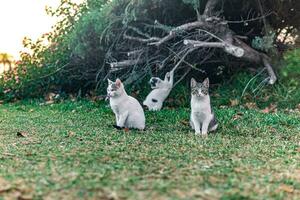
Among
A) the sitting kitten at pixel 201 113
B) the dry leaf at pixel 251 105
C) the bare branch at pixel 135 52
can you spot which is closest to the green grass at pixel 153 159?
the sitting kitten at pixel 201 113

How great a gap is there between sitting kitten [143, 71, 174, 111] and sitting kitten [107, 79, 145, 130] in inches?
70.5

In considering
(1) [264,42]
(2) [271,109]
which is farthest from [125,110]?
(1) [264,42]

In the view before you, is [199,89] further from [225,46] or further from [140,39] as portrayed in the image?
[140,39]

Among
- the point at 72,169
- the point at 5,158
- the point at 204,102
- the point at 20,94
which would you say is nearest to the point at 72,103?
the point at 20,94

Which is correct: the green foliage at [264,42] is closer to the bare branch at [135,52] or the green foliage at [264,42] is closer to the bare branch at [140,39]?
the bare branch at [140,39]

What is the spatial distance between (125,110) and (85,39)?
3.49 metres

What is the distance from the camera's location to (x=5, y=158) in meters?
3.56

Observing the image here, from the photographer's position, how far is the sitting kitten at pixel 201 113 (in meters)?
4.96

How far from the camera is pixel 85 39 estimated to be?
8539mm

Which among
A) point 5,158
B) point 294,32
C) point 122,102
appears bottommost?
point 5,158

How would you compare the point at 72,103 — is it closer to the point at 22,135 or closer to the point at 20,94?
the point at 20,94

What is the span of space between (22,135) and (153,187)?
2.62m

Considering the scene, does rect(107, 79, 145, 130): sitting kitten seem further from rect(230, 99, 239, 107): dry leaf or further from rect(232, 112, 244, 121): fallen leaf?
rect(230, 99, 239, 107): dry leaf

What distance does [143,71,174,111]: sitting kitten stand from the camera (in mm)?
7273
